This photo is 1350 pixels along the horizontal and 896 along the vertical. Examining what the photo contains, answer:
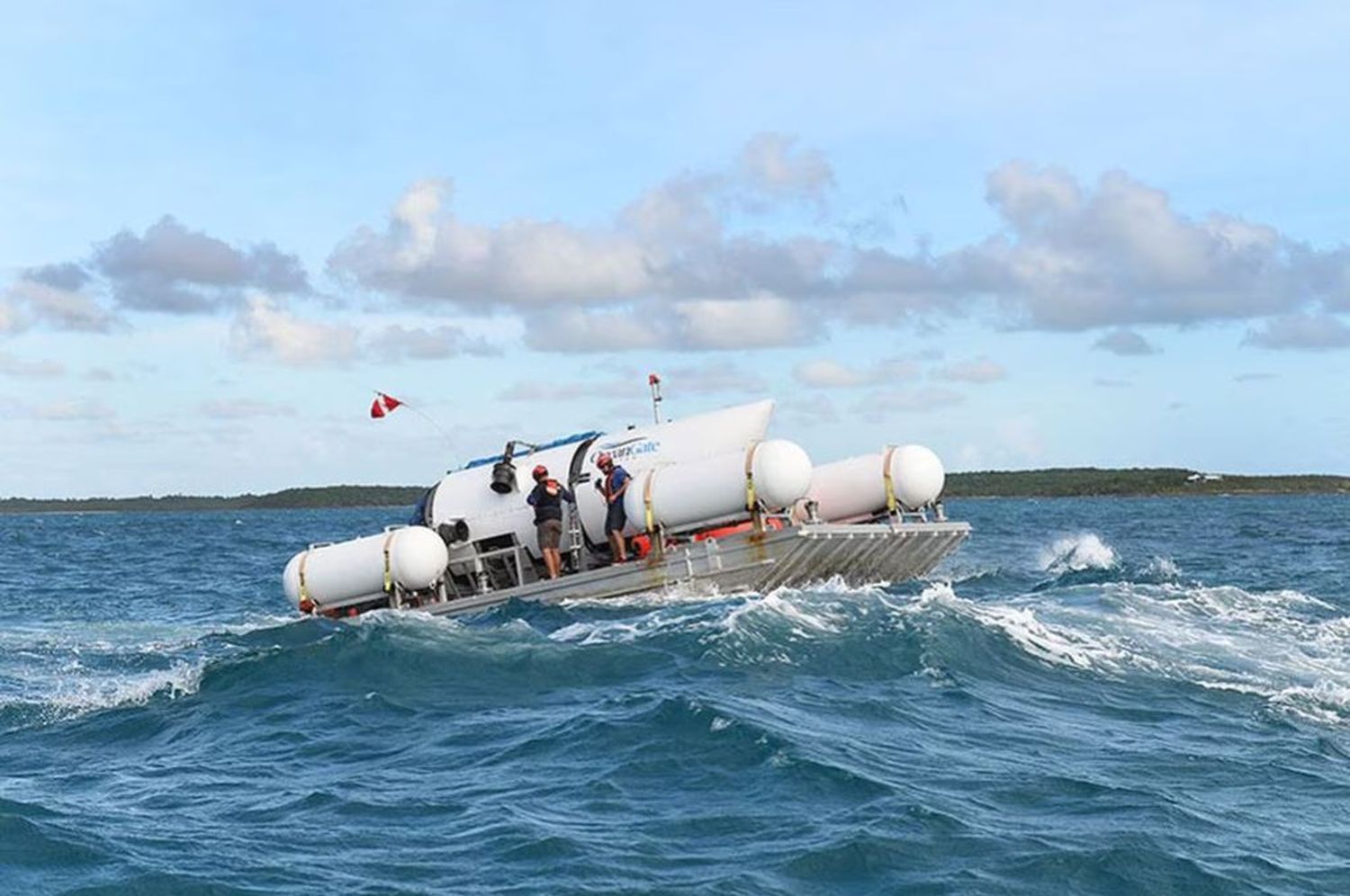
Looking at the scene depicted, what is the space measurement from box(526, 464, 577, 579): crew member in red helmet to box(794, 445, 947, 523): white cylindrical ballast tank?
3763mm

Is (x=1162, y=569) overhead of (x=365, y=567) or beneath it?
beneath

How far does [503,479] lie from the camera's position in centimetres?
2488

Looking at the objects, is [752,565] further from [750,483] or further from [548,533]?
[548,533]

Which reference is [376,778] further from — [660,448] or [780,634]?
[660,448]

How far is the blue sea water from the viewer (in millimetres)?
9250

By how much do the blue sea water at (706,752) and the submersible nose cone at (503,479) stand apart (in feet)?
9.53

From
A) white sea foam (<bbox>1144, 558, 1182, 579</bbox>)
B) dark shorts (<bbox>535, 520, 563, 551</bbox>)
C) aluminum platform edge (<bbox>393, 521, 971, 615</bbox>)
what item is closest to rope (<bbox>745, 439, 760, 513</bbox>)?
aluminum platform edge (<bbox>393, 521, 971, 615</bbox>)

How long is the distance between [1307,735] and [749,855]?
6251mm

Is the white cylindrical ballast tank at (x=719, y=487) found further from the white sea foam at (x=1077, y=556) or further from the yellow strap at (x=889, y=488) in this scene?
the white sea foam at (x=1077, y=556)

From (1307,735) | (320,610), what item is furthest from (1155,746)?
(320,610)

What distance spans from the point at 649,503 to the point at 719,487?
1.13m

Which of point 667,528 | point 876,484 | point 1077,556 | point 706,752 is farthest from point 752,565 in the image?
point 1077,556

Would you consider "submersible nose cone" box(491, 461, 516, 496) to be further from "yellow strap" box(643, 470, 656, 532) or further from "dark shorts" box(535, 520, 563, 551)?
"yellow strap" box(643, 470, 656, 532)

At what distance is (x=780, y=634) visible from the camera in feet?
55.9
